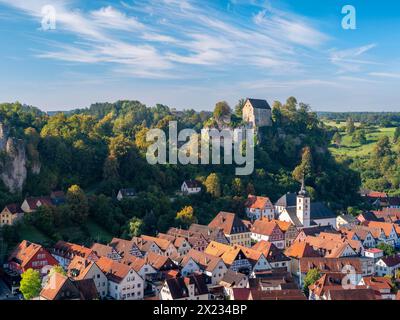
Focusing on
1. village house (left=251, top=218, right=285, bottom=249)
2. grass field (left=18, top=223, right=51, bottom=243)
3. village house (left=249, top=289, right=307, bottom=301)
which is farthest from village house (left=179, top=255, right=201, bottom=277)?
grass field (left=18, top=223, right=51, bottom=243)

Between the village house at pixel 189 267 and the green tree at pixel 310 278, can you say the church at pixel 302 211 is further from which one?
the village house at pixel 189 267

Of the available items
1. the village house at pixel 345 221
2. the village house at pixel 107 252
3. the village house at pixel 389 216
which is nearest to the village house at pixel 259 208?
the village house at pixel 345 221

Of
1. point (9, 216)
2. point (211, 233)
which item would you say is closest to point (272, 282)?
point (211, 233)

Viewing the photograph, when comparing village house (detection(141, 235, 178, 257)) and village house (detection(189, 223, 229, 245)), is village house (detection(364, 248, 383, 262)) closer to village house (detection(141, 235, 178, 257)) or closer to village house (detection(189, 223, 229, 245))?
village house (detection(189, 223, 229, 245))

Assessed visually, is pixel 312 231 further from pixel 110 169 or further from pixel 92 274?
pixel 92 274

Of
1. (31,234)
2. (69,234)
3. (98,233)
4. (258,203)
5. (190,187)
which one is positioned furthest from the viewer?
(190,187)
